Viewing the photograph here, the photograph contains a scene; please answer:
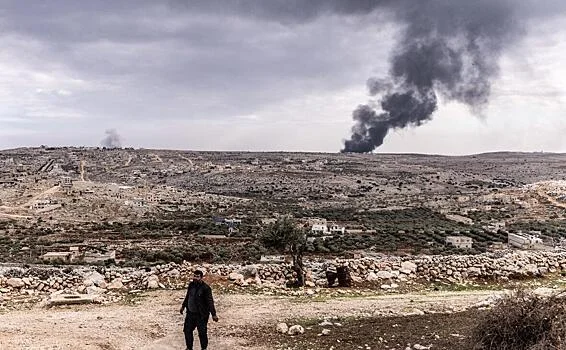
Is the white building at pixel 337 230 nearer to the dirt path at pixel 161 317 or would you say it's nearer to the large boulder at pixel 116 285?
the dirt path at pixel 161 317

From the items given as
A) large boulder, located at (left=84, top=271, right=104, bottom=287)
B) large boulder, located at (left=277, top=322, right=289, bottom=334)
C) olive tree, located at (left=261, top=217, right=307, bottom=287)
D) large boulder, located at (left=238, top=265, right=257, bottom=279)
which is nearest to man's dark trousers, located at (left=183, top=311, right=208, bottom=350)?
large boulder, located at (left=277, top=322, right=289, bottom=334)

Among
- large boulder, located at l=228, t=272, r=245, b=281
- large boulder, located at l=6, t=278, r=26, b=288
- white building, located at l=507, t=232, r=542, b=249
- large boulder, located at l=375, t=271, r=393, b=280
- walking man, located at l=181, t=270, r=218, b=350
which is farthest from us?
white building, located at l=507, t=232, r=542, b=249

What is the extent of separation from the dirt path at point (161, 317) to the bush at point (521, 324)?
383 centimetres

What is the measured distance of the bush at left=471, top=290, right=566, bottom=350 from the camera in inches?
330

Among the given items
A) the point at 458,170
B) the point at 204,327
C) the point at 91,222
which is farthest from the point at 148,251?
the point at 458,170

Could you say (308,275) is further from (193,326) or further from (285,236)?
(193,326)

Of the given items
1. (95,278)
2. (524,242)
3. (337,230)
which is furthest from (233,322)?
(337,230)

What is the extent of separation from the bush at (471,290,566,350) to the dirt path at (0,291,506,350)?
3.83 meters

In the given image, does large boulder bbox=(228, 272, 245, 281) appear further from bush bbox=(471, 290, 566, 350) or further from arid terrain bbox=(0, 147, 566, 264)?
arid terrain bbox=(0, 147, 566, 264)

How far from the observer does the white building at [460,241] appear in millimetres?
38537

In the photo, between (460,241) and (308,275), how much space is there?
23.9 meters

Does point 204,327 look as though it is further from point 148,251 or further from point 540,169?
point 540,169

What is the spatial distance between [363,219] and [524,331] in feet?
171

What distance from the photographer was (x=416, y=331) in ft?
36.3
